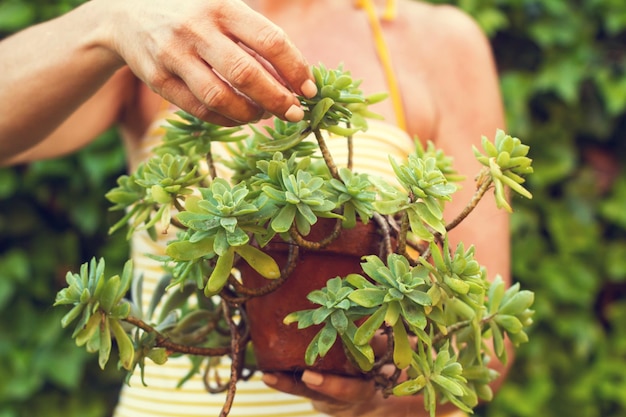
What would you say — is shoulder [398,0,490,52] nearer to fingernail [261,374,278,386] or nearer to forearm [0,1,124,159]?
forearm [0,1,124,159]

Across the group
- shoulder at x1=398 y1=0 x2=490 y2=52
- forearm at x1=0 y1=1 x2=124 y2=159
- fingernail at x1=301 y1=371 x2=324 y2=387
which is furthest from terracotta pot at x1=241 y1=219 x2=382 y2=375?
shoulder at x1=398 y1=0 x2=490 y2=52

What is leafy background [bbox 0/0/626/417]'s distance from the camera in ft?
5.44

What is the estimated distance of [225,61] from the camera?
2.28ft

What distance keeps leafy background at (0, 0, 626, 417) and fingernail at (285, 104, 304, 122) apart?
1019 mm

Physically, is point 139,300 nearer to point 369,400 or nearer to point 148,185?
point 148,185

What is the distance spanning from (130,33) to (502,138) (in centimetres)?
37

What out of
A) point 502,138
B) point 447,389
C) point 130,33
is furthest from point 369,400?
point 130,33

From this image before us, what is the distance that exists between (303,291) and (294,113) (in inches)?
6.6

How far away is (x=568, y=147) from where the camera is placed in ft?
5.98

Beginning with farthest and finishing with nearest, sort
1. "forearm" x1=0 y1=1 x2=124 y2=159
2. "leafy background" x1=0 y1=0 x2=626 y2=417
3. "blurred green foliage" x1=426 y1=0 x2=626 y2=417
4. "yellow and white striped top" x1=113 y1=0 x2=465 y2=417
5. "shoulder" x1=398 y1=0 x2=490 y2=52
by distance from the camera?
"blurred green foliage" x1=426 y1=0 x2=626 y2=417, "leafy background" x1=0 y1=0 x2=626 y2=417, "shoulder" x1=398 y1=0 x2=490 y2=52, "yellow and white striped top" x1=113 y1=0 x2=465 y2=417, "forearm" x1=0 y1=1 x2=124 y2=159

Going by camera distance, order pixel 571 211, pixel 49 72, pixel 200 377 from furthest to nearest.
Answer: pixel 571 211, pixel 200 377, pixel 49 72

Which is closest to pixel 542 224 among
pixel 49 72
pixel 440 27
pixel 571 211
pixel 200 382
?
pixel 571 211

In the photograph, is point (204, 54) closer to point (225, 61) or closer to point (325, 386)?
point (225, 61)

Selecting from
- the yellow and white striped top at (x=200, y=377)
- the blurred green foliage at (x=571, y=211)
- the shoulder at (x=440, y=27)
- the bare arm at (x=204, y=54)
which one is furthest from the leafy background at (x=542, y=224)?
the bare arm at (x=204, y=54)
